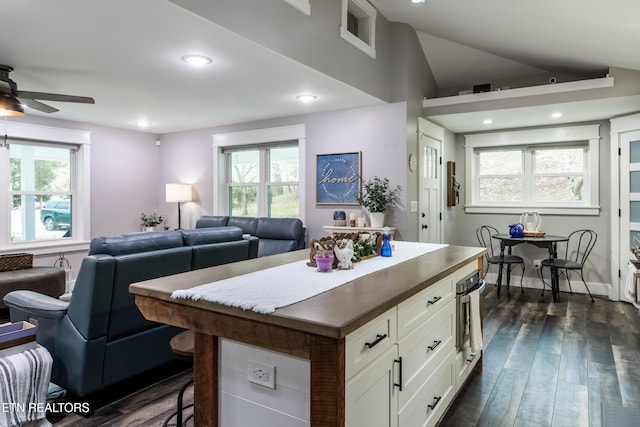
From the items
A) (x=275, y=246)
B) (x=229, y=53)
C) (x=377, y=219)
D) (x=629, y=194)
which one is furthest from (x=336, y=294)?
(x=629, y=194)

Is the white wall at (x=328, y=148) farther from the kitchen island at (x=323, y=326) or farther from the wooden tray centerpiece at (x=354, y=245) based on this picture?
the kitchen island at (x=323, y=326)

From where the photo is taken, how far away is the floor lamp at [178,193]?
245 inches

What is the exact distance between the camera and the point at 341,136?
16.6 feet

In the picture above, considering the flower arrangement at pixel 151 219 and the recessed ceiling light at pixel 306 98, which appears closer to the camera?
the recessed ceiling light at pixel 306 98

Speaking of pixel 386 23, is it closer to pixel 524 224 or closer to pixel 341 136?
pixel 341 136

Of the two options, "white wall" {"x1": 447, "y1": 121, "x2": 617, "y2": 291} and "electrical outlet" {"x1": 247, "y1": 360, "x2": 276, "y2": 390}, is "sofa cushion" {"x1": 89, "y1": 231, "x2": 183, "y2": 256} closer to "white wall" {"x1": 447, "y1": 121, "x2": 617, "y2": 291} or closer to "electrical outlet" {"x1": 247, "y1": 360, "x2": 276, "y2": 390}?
"electrical outlet" {"x1": 247, "y1": 360, "x2": 276, "y2": 390}


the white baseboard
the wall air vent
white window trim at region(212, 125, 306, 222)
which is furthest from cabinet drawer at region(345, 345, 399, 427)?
the white baseboard

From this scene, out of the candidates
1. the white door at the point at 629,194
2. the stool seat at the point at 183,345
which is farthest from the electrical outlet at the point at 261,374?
the white door at the point at 629,194

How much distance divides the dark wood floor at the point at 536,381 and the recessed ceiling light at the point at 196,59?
2.36 meters

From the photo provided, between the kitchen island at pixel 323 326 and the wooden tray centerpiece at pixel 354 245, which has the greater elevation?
the wooden tray centerpiece at pixel 354 245

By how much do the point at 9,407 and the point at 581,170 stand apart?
6350 mm

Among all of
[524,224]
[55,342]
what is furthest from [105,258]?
[524,224]

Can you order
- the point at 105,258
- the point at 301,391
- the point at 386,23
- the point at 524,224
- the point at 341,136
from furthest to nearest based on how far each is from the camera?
1. the point at 524,224
2. the point at 341,136
3. the point at 386,23
4. the point at 105,258
5. the point at 301,391

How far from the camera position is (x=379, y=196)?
464 cm
